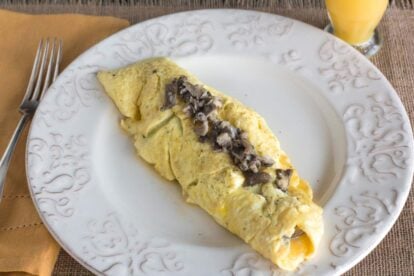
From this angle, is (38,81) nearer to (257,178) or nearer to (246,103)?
(246,103)

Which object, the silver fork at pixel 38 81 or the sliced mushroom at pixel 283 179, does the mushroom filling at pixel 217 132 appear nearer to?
the sliced mushroom at pixel 283 179

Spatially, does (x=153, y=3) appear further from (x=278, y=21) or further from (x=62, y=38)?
(x=278, y=21)

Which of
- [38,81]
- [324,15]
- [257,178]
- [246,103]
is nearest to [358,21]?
[324,15]

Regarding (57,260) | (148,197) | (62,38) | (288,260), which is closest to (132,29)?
(62,38)

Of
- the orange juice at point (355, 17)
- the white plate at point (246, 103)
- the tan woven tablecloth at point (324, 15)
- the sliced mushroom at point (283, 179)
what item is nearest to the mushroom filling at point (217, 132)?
the sliced mushroom at point (283, 179)

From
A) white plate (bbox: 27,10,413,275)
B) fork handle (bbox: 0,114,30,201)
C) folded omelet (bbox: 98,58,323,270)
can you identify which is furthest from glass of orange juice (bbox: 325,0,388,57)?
fork handle (bbox: 0,114,30,201)
